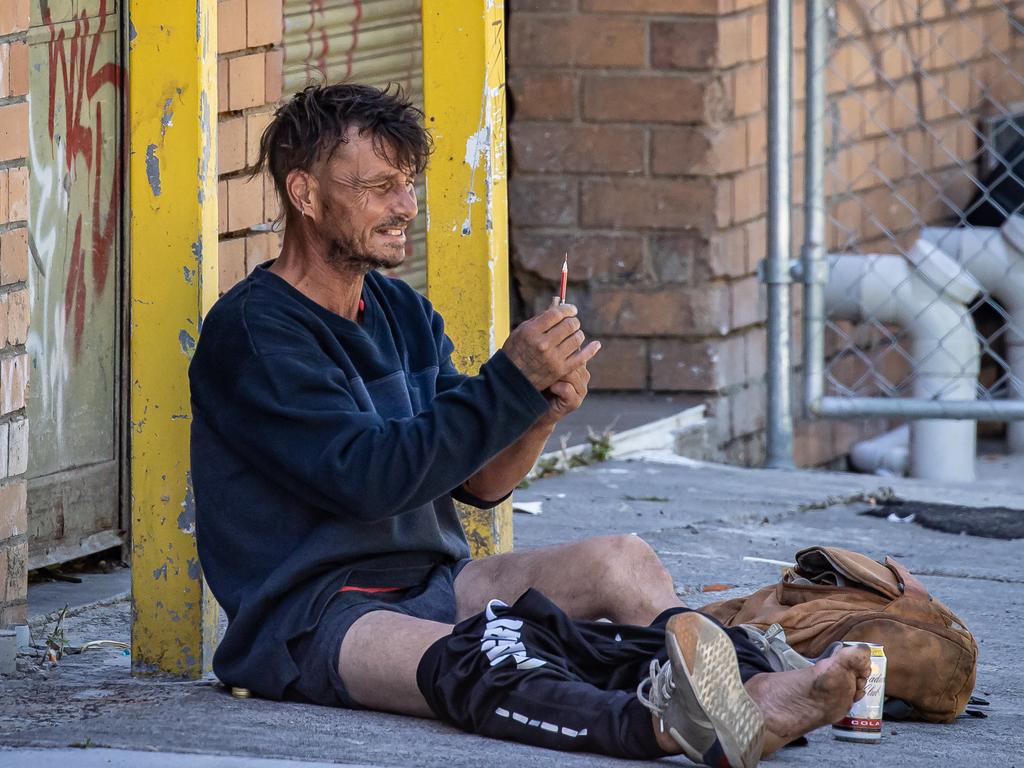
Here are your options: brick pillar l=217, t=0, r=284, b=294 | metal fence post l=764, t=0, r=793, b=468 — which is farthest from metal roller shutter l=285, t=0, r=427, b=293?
metal fence post l=764, t=0, r=793, b=468

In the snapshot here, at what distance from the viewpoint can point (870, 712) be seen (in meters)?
3.04

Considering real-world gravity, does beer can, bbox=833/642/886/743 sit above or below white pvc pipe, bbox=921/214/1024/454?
below

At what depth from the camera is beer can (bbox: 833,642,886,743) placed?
3.02 meters

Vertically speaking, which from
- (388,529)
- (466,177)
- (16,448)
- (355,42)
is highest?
(355,42)

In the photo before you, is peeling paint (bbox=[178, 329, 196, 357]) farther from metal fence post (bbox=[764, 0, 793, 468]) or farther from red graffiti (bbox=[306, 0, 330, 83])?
metal fence post (bbox=[764, 0, 793, 468])

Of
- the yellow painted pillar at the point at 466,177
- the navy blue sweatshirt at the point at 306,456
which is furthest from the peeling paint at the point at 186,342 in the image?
the yellow painted pillar at the point at 466,177

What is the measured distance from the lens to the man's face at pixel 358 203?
3141mm

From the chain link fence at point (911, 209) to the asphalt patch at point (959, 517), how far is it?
1.43 feet

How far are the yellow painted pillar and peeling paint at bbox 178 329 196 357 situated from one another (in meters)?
0.78

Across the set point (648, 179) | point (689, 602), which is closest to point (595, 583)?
point (689, 602)

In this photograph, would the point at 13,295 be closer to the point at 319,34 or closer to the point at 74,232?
the point at 74,232

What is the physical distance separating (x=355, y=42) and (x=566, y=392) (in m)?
2.78

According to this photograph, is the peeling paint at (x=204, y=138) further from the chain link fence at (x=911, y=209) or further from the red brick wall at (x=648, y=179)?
the red brick wall at (x=648, y=179)

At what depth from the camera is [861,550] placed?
16.3 feet
